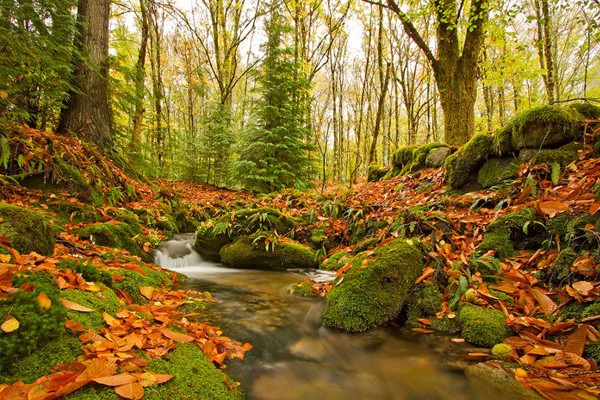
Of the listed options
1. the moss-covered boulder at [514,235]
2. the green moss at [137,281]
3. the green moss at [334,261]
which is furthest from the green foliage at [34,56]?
the moss-covered boulder at [514,235]

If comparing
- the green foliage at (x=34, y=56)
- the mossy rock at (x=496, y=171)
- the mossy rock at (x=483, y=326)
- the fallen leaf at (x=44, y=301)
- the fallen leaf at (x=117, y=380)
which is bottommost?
the mossy rock at (x=483, y=326)

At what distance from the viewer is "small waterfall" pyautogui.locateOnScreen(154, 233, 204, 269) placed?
18.4ft

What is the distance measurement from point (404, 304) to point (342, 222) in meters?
3.18

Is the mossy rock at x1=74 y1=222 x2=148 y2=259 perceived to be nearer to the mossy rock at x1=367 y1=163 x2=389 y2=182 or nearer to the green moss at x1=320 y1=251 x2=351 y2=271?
the green moss at x1=320 y1=251 x2=351 y2=271

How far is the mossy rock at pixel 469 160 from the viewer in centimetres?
550

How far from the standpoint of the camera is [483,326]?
262cm

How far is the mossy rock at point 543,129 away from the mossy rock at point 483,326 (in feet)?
11.3

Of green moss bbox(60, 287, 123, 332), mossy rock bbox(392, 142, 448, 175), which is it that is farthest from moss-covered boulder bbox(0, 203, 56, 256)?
mossy rock bbox(392, 142, 448, 175)

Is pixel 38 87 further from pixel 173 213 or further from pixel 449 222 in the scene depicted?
pixel 449 222

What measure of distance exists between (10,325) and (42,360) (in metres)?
0.22

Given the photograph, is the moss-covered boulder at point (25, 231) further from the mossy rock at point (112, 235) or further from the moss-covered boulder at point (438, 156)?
the moss-covered boulder at point (438, 156)

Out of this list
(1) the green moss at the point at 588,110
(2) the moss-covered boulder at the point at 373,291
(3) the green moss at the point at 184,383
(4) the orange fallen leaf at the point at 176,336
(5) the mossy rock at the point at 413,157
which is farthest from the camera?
(5) the mossy rock at the point at 413,157

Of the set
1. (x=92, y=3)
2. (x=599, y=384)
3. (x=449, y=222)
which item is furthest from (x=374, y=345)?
(x=92, y=3)

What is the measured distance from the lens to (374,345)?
281 cm
